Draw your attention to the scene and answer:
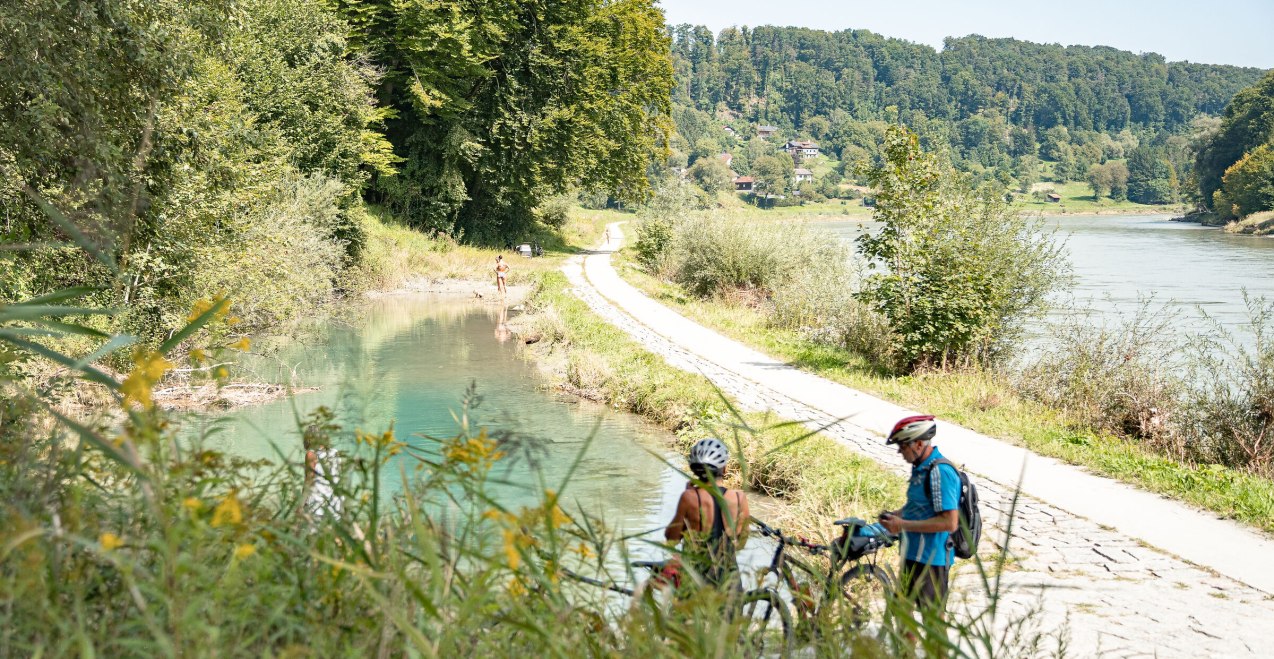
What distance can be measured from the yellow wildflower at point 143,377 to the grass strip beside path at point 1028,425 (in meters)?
8.90

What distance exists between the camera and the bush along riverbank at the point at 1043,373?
10.8 metres

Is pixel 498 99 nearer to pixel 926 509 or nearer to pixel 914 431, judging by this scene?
pixel 914 431

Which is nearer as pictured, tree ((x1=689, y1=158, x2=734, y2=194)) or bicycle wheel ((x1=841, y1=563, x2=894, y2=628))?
bicycle wheel ((x1=841, y1=563, x2=894, y2=628))

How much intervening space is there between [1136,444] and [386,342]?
1661 centimetres

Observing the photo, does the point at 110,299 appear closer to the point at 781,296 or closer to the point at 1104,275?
the point at 781,296

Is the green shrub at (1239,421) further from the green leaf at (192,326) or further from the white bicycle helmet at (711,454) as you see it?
the green leaf at (192,326)

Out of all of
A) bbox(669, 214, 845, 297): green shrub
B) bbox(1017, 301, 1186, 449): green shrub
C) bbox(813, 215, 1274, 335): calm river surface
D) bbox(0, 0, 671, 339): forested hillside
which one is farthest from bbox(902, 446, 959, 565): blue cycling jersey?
bbox(669, 214, 845, 297): green shrub

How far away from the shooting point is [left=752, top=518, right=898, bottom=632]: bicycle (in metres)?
3.60

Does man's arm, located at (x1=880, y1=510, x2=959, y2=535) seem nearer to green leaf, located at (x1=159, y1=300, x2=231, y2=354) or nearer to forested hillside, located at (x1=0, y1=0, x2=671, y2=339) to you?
green leaf, located at (x1=159, y1=300, x2=231, y2=354)

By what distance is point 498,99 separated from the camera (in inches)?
1622

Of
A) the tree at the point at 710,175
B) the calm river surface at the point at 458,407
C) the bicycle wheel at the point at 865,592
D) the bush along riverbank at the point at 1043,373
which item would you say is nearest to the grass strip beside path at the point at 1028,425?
the bush along riverbank at the point at 1043,373

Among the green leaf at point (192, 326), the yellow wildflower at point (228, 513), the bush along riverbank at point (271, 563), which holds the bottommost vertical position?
the bush along riverbank at point (271, 563)

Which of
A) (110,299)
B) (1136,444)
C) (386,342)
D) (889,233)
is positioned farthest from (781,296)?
(110,299)

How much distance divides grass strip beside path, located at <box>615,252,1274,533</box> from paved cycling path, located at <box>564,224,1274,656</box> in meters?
0.25
